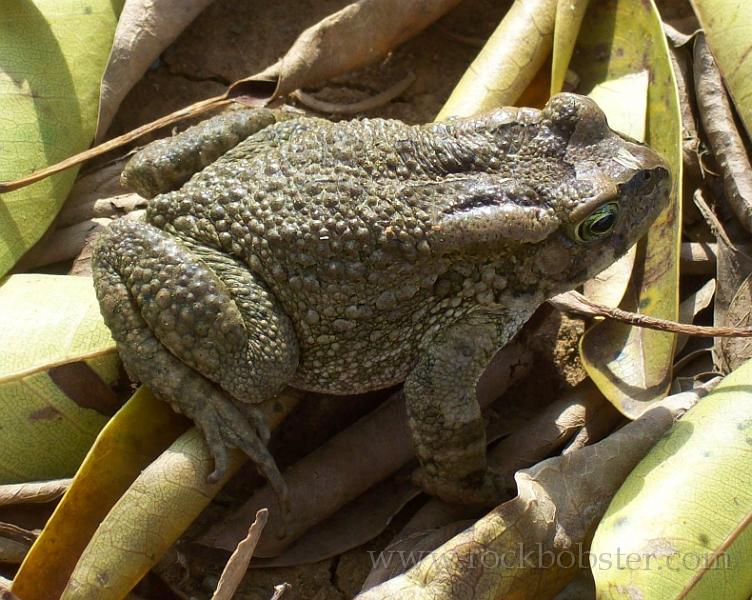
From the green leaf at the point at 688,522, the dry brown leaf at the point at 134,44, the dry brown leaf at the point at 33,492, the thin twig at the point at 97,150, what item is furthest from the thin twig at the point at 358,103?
the green leaf at the point at 688,522

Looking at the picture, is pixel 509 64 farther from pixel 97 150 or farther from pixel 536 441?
pixel 97 150

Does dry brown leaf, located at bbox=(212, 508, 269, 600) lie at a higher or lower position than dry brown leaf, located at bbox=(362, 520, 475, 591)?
higher

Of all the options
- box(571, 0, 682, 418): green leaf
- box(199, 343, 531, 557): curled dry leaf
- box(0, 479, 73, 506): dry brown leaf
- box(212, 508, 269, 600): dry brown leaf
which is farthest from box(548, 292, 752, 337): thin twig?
box(0, 479, 73, 506): dry brown leaf

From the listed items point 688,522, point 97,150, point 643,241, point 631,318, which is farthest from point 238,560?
point 643,241

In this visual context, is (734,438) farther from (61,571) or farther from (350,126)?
(61,571)

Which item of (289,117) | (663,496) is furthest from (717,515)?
(289,117)

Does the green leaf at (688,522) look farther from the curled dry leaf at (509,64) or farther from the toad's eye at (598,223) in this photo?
the curled dry leaf at (509,64)

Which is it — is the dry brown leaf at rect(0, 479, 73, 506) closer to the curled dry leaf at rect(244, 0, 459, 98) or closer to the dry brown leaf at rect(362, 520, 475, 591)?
the dry brown leaf at rect(362, 520, 475, 591)
